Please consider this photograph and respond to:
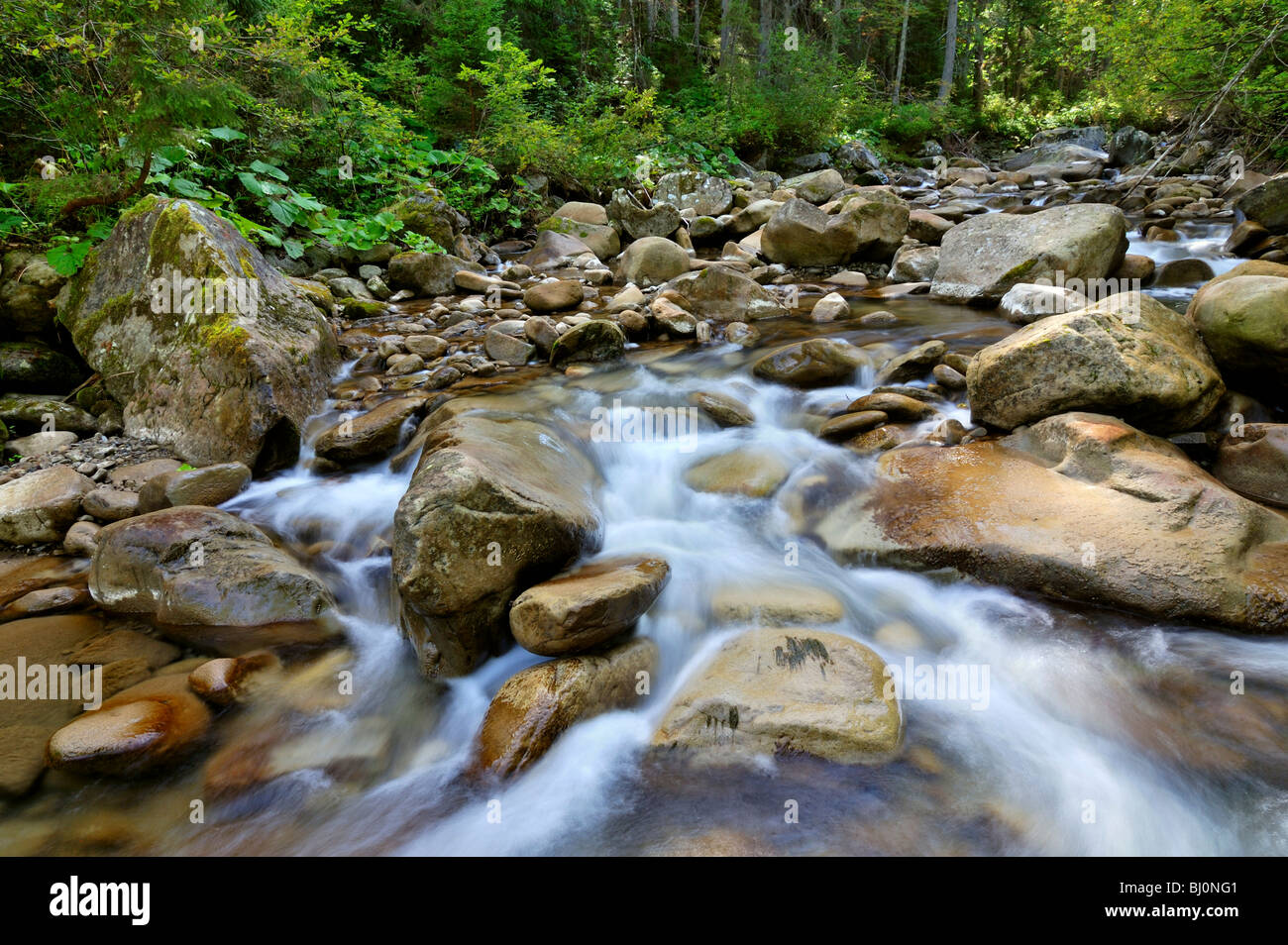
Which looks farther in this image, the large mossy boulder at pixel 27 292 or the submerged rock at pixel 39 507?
the large mossy boulder at pixel 27 292

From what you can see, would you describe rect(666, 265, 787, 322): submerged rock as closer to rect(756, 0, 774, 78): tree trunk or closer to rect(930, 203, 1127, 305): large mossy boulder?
rect(930, 203, 1127, 305): large mossy boulder

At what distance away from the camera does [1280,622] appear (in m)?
3.14

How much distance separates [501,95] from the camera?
42.2ft

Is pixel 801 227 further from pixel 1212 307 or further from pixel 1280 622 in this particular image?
pixel 1280 622

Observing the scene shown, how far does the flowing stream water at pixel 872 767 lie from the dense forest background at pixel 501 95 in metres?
5.64

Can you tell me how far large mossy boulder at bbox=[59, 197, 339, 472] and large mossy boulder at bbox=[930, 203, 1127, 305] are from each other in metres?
8.29

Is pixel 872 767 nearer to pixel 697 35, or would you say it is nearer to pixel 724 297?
pixel 724 297

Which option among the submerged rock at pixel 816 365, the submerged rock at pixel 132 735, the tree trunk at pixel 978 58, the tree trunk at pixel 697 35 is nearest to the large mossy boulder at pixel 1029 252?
the submerged rock at pixel 816 365

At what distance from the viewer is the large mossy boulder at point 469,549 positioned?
10.6ft

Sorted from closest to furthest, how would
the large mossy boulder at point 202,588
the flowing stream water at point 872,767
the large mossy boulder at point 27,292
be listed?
the flowing stream water at point 872,767
the large mossy boulder at point 202,588
the large mossy boulder at point 27,292

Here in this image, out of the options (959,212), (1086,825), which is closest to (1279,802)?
(1086,825)

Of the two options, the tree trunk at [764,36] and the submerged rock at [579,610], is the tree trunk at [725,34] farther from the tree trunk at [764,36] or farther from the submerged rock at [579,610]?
the submerged rock at [579,610]

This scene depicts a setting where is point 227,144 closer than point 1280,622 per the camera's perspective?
No

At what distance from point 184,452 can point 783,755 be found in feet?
17.0
